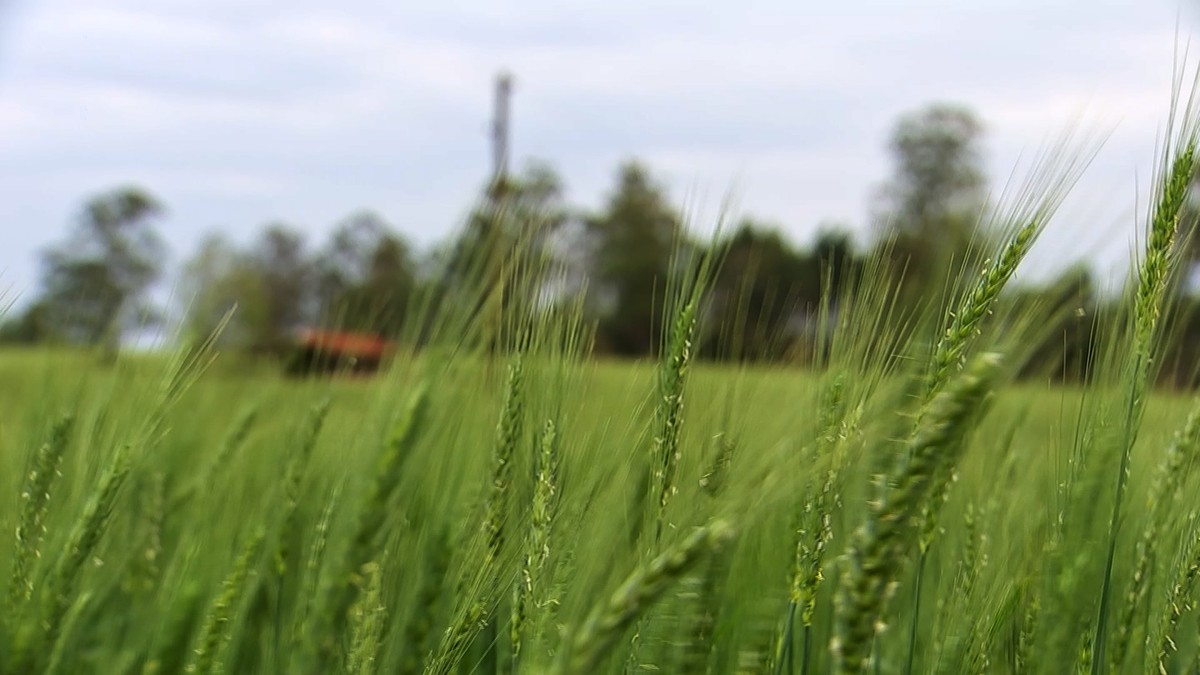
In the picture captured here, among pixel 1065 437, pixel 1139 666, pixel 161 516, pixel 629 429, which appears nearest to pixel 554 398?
pixel 629 429

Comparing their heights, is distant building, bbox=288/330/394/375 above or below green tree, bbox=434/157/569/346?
below

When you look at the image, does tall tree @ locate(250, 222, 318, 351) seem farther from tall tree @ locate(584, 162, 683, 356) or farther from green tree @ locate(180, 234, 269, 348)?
green tree @ locate(180, 234, 269, 348)

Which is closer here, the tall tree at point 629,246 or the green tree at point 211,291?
the green tree at point 211,291

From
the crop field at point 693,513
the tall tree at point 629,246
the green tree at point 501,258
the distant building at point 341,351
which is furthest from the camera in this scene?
the tall tree at point 629,246

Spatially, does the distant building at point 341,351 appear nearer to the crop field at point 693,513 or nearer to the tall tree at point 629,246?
the crop field at point 693,513

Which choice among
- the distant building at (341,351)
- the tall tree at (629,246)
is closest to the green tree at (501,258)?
the distant building at (341,351)

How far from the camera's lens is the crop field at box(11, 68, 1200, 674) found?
0.80 m

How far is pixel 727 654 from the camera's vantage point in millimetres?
1284

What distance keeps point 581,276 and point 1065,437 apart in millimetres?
626

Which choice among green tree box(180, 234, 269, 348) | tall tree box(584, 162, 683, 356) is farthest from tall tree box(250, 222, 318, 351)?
green tree box(180, 234, 269, 348)

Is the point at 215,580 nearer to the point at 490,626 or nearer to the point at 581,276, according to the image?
the point at 490,626

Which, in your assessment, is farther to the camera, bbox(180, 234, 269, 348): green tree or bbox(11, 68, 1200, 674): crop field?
bbox(180, 234, 269, 348): green tree

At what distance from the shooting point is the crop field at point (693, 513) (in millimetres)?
799

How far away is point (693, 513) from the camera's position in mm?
949
